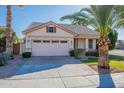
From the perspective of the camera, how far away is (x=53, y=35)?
24094mm

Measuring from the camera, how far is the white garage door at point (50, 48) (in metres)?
23.5

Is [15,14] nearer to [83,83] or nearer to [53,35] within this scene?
[53,35]

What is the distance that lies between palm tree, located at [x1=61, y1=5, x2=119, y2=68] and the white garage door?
949 cm

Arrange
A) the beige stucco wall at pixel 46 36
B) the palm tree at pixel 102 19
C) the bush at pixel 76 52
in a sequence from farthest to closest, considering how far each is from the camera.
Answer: the beige stucco wall at pixel 46 36 → the bush at pixel 76 52 → the palm tree at pixel 102 19

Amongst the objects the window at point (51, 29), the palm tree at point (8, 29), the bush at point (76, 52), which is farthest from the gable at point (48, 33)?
the palm tree at point (8, 29)

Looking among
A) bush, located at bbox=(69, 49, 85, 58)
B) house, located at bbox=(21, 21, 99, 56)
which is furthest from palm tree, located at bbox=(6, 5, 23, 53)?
bush, located at bbox=(69, 49, 85, 58)

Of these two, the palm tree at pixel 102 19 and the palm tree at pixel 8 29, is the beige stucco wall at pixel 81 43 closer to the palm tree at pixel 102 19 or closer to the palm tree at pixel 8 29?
the palm tree at pixel 8 29

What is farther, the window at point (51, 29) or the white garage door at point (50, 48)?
the window at point (51, 29)

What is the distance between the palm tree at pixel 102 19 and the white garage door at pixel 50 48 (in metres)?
9.49

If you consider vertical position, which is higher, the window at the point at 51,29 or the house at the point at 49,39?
the window at the point at 51,29

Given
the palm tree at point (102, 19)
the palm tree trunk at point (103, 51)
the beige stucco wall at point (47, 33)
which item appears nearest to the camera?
the palm tree at point (102, 19)

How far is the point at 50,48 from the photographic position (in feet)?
77.9

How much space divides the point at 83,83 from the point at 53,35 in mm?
15154

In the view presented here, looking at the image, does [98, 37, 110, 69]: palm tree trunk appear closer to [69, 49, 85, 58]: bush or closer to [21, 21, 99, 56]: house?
[69, 49, 85, 58]: bush
